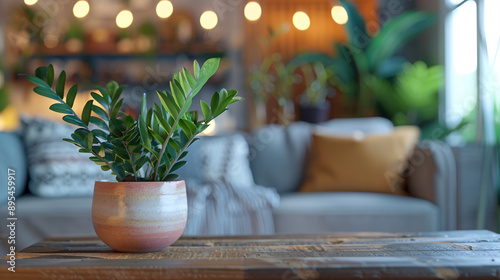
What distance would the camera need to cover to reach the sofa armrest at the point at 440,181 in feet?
6.86

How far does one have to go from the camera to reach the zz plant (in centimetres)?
92

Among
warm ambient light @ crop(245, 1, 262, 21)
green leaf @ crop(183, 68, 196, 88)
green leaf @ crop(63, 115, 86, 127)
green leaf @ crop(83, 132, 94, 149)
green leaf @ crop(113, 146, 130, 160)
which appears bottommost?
green leaf @ crop(113, 146, 130, 160)

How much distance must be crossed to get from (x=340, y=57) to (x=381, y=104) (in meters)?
0.58

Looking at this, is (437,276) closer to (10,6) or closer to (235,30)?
(235,30)

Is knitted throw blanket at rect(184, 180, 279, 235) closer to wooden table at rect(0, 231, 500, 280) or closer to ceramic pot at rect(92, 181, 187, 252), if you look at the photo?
wooden table at rect(0, 231, 500, 280)

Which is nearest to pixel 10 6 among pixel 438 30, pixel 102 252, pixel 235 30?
pixel 235 30

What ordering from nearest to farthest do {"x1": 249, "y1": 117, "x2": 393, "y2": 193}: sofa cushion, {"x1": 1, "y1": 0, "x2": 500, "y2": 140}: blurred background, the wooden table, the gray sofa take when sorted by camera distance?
the wooden table
the gray sofa
{"x1": 249, "y1": 117, "x2": 393, "y2": 193}: sofa cushion
{"x1": 1, "y1": 0, "x2": 500, "y2": 140}: blurred background

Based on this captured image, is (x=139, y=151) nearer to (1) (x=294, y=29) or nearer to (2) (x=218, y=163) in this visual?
(2) (x=218, y=163)

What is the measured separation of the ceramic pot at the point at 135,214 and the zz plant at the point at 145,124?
54mm

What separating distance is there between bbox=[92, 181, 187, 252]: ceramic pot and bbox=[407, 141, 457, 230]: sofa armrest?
4.84 feet

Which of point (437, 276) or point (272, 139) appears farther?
point (272, 139)

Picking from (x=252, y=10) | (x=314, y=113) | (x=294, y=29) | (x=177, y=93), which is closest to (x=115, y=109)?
(x=177, y=93)

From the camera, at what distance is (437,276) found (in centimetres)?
78

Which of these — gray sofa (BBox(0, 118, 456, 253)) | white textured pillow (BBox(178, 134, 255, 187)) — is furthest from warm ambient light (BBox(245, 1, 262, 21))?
gray sofa (BBox(0, 118, 456, 253))
